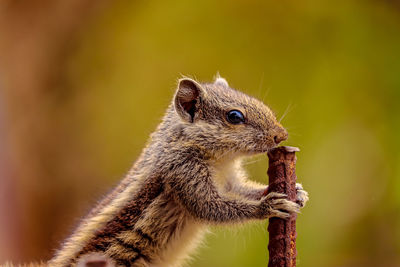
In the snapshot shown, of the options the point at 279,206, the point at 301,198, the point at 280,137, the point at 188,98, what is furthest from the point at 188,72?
the point at 279,206

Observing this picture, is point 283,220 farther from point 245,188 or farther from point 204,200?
point 245,188

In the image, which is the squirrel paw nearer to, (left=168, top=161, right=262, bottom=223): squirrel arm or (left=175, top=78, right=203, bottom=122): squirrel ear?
(left=168, top=161, right=262, bottom=223): squirrel arm

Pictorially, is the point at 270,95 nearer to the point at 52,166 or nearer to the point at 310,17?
the point at 310,17

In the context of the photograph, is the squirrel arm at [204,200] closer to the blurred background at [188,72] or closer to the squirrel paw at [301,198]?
the squirrel paw at [301,198]

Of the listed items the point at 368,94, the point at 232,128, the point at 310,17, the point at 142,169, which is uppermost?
the point at 310,17

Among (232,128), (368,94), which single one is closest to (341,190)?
(368,94)

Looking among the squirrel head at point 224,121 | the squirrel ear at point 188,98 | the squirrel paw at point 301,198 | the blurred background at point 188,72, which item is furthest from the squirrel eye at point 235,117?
the blurred background at point 188,72

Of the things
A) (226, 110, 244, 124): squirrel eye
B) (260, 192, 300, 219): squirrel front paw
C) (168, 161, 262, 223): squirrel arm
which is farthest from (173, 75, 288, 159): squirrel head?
(260, 192, 300, 219): squirrel front paw
